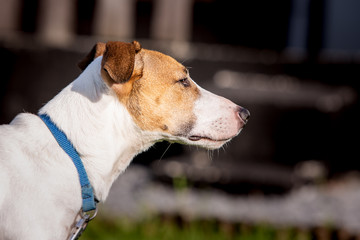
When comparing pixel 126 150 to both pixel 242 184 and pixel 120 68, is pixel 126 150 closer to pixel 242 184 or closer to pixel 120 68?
pixel 120 68

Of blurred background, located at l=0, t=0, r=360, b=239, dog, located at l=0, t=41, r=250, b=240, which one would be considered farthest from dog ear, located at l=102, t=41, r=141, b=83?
blurred background, located at l=0, t=0, r=360, b=239

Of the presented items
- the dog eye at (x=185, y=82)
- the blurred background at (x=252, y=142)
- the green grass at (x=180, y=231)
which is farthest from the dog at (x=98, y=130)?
the blurred background at (x=252, y=142)

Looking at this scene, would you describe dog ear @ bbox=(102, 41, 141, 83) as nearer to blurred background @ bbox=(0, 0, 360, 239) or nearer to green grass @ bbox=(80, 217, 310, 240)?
green grass @ bbox=(80, 217, 310, 240)

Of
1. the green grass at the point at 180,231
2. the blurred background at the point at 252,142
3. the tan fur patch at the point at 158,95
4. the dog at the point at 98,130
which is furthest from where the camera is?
the blurred background at the point at 252,142

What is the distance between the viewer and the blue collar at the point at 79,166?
299cm

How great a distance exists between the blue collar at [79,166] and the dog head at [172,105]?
0.47m

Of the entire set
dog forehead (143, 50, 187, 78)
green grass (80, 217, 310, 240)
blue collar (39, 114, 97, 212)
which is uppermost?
dog forehead (143, 50, 187, 78)

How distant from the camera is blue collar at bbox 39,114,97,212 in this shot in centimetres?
299

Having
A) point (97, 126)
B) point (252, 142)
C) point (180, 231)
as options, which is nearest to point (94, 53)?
point (97, 126)

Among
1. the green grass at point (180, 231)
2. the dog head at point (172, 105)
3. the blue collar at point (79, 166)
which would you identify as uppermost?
the dog head at point (172, 105)

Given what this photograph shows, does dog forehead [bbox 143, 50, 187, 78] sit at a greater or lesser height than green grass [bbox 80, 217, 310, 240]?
greater

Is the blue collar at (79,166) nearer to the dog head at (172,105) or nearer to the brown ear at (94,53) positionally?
the dog head at (172,105)

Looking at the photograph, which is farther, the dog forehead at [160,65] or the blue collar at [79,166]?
the dog forehead at [160,65]

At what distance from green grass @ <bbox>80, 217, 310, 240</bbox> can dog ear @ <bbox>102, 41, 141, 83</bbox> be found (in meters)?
2.58
